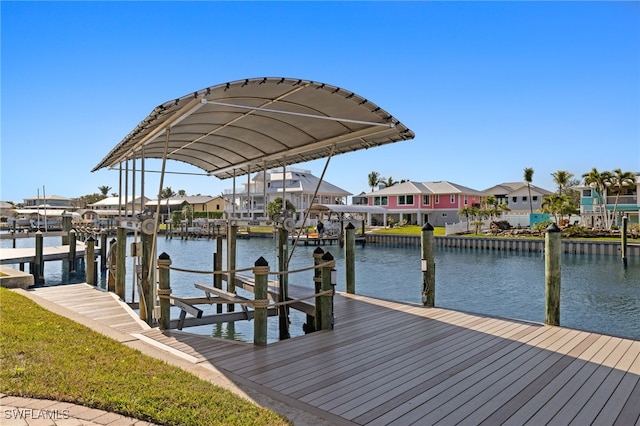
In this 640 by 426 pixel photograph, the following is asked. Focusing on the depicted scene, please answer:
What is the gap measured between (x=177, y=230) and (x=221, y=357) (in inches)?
2481

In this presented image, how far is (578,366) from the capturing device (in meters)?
5.13

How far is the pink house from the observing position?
5681 cm

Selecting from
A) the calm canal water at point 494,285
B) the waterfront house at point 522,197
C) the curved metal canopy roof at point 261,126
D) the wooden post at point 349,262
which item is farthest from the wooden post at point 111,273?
the waterfront house at point 522,197

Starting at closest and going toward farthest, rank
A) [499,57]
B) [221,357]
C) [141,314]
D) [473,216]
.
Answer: [221,357] < [141,314] < [499,57] < [473,216]

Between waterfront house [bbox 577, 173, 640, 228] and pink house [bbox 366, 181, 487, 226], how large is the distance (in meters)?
13.6

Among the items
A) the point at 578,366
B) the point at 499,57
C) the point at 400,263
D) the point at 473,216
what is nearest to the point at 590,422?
the point at 578,366

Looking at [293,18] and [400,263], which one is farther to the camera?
[400,263]

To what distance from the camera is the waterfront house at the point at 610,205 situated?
140 ft

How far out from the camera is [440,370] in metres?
5.01

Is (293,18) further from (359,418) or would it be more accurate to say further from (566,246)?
(566,246)

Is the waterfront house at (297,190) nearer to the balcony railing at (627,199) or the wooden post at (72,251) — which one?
the wooden post at (72,251)

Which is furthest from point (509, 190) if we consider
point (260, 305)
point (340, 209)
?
point (260, 305)

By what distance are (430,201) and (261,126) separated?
170ft

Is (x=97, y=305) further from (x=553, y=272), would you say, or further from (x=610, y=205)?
(x=610, y=205)
